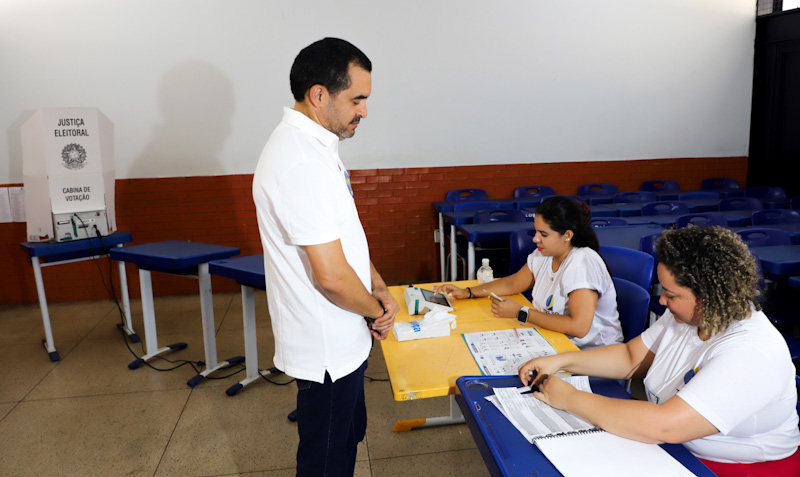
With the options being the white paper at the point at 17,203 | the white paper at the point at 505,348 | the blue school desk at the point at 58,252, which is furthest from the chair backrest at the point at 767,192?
the white paper at the point at 17,203

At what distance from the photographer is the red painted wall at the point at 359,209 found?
531 centimetres

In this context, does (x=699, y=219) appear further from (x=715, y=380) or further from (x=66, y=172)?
(x=66, y=172)

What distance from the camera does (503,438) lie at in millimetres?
1271

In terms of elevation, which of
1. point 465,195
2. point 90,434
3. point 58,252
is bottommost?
point 90,434

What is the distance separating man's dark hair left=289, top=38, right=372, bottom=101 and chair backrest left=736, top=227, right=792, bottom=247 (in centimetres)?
307

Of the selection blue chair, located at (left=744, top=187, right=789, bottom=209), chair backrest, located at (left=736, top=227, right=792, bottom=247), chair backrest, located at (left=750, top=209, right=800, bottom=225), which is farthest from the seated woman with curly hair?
blue chair, located at (left=744, top=187, right=789, bottom=209)

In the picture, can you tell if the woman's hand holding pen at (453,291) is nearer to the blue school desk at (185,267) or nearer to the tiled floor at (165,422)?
the tiled floor at (165,422)

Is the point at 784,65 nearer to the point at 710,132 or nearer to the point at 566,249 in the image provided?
the point at 710,132

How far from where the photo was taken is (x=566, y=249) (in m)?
2.35

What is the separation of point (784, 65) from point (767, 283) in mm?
4568

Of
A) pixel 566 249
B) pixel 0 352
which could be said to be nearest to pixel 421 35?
pixel 566 249

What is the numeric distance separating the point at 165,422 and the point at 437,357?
6.60 ft

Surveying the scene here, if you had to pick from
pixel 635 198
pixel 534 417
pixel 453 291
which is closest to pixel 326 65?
pixel 534 417

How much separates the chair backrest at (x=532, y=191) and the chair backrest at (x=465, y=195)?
0.35 meters
